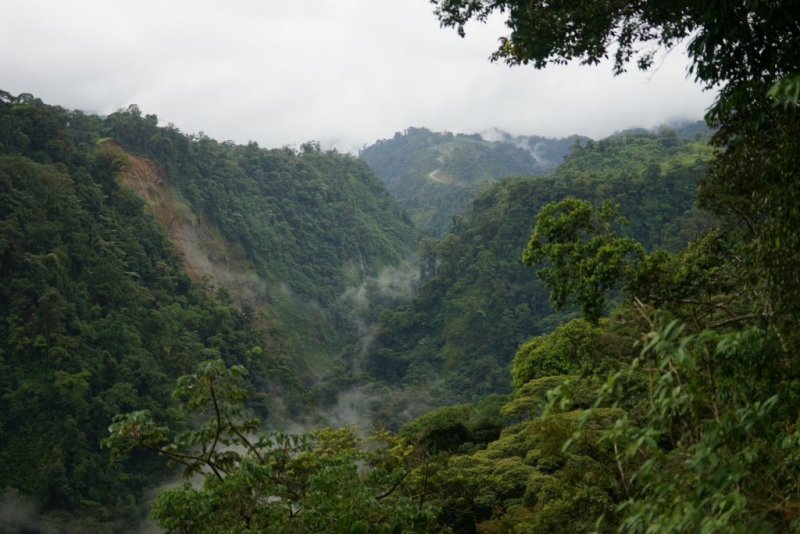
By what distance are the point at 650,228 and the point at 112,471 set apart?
40962 mm

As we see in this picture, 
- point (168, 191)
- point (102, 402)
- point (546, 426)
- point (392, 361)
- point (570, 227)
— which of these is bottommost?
point (392, 361)

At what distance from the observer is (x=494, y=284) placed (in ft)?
187

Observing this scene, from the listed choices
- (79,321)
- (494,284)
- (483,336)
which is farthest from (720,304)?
(494,284)

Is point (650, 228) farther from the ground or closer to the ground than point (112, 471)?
farther from the ground

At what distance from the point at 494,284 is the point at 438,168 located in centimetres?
7755

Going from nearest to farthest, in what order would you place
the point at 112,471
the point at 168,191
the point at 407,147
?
1. the point at 112,471
2. the point at 168,191
3. the point at 407,147

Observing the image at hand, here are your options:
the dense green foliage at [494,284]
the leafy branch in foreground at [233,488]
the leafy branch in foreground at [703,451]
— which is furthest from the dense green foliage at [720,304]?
the dense green foliage at [494,284]

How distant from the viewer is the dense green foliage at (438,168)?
112m

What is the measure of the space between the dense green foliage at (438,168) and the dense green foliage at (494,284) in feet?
112

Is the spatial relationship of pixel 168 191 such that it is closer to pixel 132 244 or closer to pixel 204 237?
pixel 204 237

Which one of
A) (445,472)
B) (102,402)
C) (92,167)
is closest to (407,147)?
(92,167)

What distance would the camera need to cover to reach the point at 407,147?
6019 inches

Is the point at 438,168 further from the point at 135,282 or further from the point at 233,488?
the point at 233,488

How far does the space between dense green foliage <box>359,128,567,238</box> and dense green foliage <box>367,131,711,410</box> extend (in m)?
34.0
